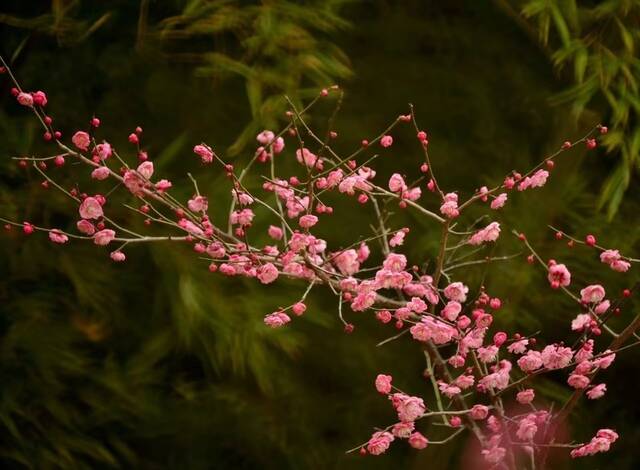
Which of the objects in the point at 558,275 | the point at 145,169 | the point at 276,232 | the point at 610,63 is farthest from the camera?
the point at 610,63

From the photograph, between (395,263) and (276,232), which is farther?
(276,232)

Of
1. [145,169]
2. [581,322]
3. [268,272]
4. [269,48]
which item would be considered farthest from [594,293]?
[269,48]

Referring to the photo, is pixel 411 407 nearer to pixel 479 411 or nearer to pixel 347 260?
pixel 479 411

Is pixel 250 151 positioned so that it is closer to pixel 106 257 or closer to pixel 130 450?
pixel 106 257

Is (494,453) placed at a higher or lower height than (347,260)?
lower

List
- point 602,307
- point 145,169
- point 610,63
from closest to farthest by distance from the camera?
Answer: point 145,169 < point 602,307 < point 610,63

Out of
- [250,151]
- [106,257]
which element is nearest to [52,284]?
[106,257]

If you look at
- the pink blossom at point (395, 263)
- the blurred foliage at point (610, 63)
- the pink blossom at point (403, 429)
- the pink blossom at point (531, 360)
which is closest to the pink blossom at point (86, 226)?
the pink blossom at point (395, 263)
